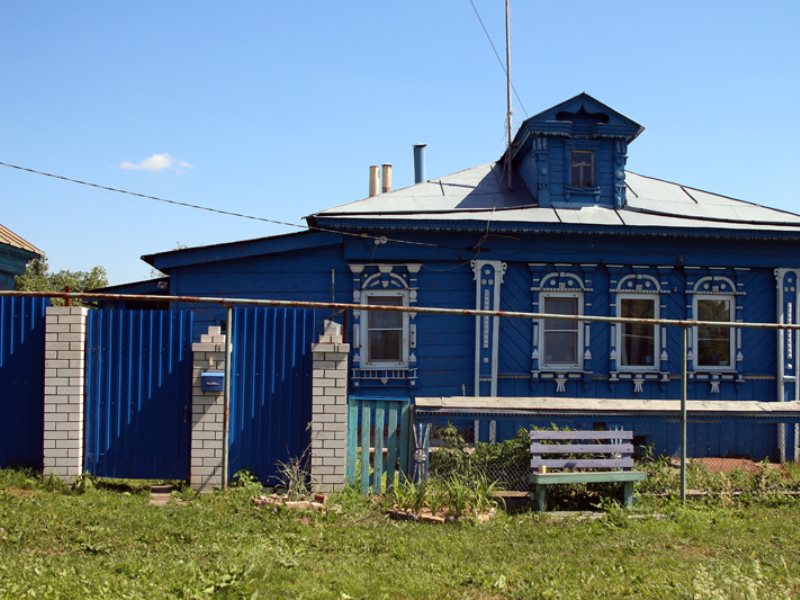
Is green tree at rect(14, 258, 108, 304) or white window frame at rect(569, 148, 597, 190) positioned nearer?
white window frame at rect(569, 148, 597, 190)

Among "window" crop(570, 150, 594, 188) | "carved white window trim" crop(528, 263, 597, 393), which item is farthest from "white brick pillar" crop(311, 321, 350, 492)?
"window" crop(570, 150, 594, 188)

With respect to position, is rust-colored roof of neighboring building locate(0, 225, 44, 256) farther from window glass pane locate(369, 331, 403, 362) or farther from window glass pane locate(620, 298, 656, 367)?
window glass pane locate(620, 298, 656, 367)

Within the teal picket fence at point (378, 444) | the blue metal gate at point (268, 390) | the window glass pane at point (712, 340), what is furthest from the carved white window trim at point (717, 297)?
the blue metal gate at point (268, 390)

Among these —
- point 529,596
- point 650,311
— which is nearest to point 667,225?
point 650,311

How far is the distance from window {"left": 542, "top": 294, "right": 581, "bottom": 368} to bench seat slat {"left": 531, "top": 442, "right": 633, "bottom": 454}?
5.12 meters

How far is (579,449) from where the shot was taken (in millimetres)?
7367

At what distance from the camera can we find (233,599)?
15.3ft

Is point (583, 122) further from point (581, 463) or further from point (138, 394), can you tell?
point (138, 394)

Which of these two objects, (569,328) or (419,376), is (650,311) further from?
(419,376)

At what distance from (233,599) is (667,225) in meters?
9.98

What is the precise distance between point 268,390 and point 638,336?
7413 mm

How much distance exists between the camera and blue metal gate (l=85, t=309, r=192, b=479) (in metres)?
7.76

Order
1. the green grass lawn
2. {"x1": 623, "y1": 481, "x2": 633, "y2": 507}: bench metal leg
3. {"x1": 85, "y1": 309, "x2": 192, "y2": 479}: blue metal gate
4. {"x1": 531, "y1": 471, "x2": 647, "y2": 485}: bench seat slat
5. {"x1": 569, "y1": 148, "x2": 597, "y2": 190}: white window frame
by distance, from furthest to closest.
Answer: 1. {"x1": 569, "y1": 148, "x2": 597, "y2": 190}: white window frame
2. {"x1": 85, "y1": 309, "x2": 192, "y2": 479}: blue metal gate
3. {"x1": 623, "y1": 481, "x2": 633, "y2": 507}: bench metal leg
4. {"x1": 531, "y1": 471, "x2": 647, "y2": 485}: bench seat slat
5. the green grass lawn

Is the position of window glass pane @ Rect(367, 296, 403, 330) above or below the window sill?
above
